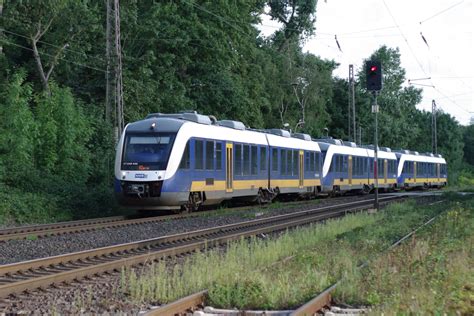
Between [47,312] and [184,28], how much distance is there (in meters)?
38.1

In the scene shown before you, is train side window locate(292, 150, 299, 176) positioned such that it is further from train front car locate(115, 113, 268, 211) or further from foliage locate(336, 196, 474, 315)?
foliage locate(336, 196, 474, 315)

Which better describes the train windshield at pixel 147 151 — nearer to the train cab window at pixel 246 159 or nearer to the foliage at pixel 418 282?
the train cab window at pixel 246 159

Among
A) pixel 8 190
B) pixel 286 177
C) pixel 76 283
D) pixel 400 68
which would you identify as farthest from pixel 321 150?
pixel 400 68

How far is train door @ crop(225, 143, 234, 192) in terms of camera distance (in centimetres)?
2561

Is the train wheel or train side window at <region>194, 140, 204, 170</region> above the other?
train side window at <region>194, 140, 204, 170</region>

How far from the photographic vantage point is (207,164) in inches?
942

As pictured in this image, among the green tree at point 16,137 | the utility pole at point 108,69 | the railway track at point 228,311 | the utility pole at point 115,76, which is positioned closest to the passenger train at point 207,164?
the utility pole at point 115,76

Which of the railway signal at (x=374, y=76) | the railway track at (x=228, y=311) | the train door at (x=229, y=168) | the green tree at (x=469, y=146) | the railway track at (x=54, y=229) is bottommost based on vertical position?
the railway track at (x=228, y=311)

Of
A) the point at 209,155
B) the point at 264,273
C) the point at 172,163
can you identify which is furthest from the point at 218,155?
the point at 264,273

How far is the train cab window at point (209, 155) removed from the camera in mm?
23906

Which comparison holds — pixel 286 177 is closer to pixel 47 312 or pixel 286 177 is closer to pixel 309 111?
pixel 47 312

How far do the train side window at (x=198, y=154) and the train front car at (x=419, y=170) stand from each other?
33.7 meters

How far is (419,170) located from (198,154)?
42077 mm

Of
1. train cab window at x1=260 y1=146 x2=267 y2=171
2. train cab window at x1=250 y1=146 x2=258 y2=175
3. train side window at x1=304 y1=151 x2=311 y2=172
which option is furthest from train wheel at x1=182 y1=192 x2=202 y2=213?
train side window at x1=304 y1=151 x2=311 y2=172
